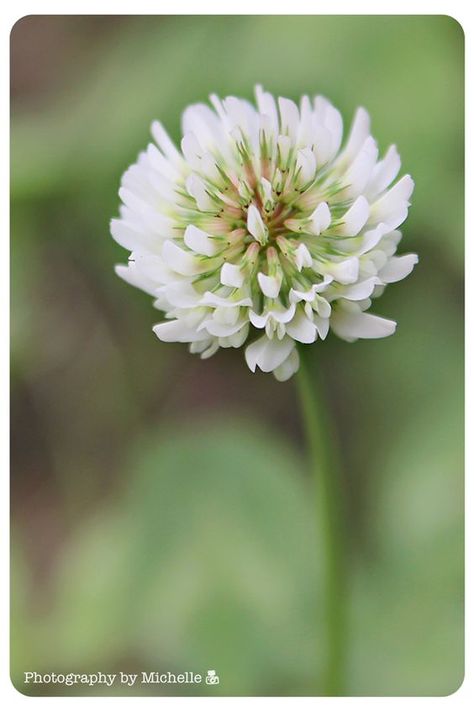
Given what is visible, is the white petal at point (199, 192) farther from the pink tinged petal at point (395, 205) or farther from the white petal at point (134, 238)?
the pink tinged petal at point (395, 205)

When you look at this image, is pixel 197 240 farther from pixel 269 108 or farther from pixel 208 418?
pixel 208 418

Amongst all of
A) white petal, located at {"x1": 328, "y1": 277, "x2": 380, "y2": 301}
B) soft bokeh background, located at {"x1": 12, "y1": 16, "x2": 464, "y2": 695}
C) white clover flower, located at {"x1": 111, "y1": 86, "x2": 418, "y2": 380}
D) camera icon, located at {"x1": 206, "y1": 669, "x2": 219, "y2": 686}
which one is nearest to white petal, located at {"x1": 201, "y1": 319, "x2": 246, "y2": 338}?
white clover flower, located at {"x1": 111, "y1": 86, "x2": 418, "y2": 380}

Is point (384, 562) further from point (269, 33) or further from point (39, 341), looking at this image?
point (269, 33)

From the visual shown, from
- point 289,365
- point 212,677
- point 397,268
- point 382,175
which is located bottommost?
point 212,677

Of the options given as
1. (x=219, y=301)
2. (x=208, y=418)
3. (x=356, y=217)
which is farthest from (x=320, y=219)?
(x=208, y=418)

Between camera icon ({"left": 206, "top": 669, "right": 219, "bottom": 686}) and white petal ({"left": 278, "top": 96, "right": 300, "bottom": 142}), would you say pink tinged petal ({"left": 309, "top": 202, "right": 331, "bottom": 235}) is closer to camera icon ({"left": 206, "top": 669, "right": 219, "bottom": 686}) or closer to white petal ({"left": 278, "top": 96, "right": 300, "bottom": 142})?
white petal ({"left": 278, "top": 96, "right": 300, "bottom": 142})

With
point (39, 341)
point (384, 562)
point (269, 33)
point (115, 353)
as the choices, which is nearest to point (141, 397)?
point (115, 353)
